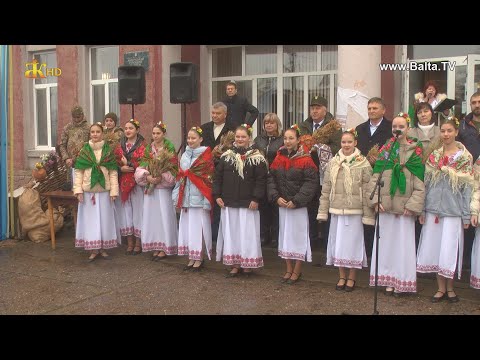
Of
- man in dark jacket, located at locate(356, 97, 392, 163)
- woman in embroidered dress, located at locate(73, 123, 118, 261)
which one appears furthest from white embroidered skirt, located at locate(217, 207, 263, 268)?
woman in embroidered dress, located at locate(73, 123, 118, 261)

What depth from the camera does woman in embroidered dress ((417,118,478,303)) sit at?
543 centimetres

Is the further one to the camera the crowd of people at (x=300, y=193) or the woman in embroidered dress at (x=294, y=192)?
the woman in embroidered dress at (x=294, y=192)

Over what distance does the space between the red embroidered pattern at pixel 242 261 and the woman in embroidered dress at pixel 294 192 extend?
1.05ft

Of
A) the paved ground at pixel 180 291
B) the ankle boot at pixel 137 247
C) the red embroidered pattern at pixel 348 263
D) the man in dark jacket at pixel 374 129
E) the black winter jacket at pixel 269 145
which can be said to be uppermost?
the man in dark jacket at pixel 374 129

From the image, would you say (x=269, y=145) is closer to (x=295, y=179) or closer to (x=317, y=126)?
(x=317, y=126)

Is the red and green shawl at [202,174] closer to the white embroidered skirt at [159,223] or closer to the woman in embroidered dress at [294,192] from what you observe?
the white embroidered skirt at [159,223]

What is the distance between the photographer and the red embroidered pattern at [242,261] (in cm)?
650

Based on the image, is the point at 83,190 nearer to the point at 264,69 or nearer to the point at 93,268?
the point at 93,268

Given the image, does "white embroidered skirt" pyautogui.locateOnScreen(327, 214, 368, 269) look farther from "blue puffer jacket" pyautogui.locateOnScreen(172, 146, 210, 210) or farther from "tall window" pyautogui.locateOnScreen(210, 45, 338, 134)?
"tall window" pyautogui.locateOnScreen(210, 45, 338, 134)

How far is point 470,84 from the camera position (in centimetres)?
918

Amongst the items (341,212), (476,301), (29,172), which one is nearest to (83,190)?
(341,212)

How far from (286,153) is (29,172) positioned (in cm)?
924

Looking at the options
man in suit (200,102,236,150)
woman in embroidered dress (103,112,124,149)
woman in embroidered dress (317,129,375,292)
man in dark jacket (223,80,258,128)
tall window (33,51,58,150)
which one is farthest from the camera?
tall window (33,51,58,150)

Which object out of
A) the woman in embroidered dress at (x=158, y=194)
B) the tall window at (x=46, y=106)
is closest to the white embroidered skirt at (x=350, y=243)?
the woman in embroidered dress at (x=158, y=194)
